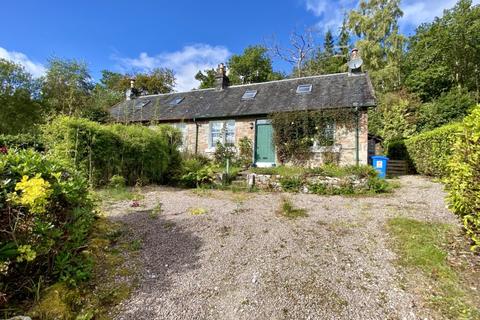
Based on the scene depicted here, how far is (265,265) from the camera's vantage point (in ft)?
10.2

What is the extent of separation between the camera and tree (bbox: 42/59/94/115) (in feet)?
63.8

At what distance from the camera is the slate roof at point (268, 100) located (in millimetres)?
11547

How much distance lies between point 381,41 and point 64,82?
2959 cm

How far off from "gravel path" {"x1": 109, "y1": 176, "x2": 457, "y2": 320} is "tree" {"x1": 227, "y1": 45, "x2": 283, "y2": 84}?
29270 mm

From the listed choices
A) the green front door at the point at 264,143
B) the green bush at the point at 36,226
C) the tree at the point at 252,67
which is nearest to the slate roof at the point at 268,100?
the green front door at the point at 264,143

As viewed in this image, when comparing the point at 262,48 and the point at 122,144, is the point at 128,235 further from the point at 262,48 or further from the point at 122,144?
the point at 262,48

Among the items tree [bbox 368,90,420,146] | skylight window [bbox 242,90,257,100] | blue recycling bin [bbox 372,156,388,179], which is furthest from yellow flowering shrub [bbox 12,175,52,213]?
tree [bbox 368,90,420,146]

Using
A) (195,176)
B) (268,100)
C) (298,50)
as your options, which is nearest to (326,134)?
(268,100)

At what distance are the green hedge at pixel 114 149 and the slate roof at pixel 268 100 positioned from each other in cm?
222

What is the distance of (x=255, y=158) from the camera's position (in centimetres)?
1265

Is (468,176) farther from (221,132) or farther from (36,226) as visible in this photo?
(221,132)

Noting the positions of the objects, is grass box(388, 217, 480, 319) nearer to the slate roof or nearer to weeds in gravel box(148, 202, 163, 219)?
weeds in gravel box(148, 202, 163, 219)

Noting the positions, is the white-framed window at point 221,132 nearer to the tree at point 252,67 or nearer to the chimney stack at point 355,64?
the chimney stack at point 355,64

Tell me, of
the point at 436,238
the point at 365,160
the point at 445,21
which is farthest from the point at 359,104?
the point at 445,21
